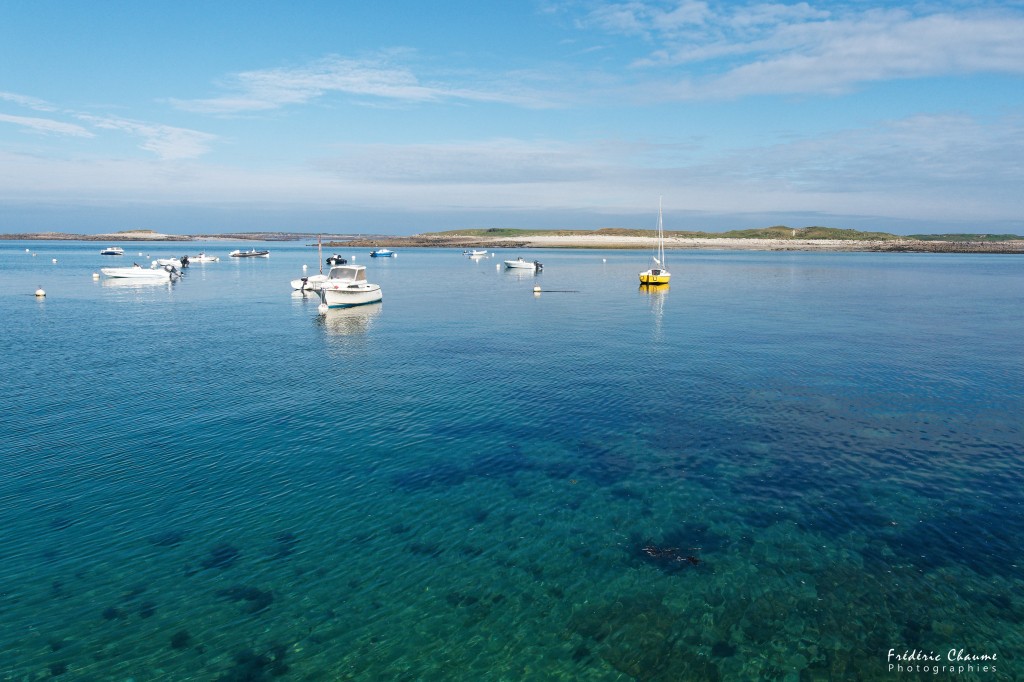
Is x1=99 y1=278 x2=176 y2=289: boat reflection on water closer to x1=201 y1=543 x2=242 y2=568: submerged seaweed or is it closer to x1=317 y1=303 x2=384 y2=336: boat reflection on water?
x1=317 y1=303 x2=384 y2=336: boat reflection on water

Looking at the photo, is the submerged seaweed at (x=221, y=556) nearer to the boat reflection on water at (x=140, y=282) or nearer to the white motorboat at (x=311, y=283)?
the white motorboat at (x=311, y=283)

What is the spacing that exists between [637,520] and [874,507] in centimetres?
774

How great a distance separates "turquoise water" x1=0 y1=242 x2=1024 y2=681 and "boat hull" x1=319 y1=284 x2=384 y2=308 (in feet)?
72.7

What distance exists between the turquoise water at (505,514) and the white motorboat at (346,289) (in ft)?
73.3

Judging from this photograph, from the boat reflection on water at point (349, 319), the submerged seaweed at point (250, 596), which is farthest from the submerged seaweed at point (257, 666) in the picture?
the boat reflection on water at point (349, 319)

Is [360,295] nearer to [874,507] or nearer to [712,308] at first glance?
[712,308]

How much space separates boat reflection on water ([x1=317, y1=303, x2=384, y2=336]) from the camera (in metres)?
53.4

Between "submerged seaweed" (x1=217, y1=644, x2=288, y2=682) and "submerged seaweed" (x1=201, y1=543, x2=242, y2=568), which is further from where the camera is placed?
"submerged seaweed" (x1=201, y1=543, x2=242, y2=568)

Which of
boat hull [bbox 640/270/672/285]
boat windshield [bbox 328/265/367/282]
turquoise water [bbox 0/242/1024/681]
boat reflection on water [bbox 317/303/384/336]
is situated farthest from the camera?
boat hull [bbox 640/270/672/285]

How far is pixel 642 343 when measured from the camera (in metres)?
47.1

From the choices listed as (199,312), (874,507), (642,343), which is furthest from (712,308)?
(199,312)

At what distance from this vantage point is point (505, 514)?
728 inches

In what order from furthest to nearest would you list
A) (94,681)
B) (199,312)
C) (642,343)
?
(199,312), (642,343), (94,681)

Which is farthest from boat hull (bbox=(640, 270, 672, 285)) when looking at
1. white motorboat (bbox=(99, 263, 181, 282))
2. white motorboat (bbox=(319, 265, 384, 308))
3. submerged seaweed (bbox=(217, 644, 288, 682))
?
submerged seaweed (bbox=(217, 644, 288, 682))
